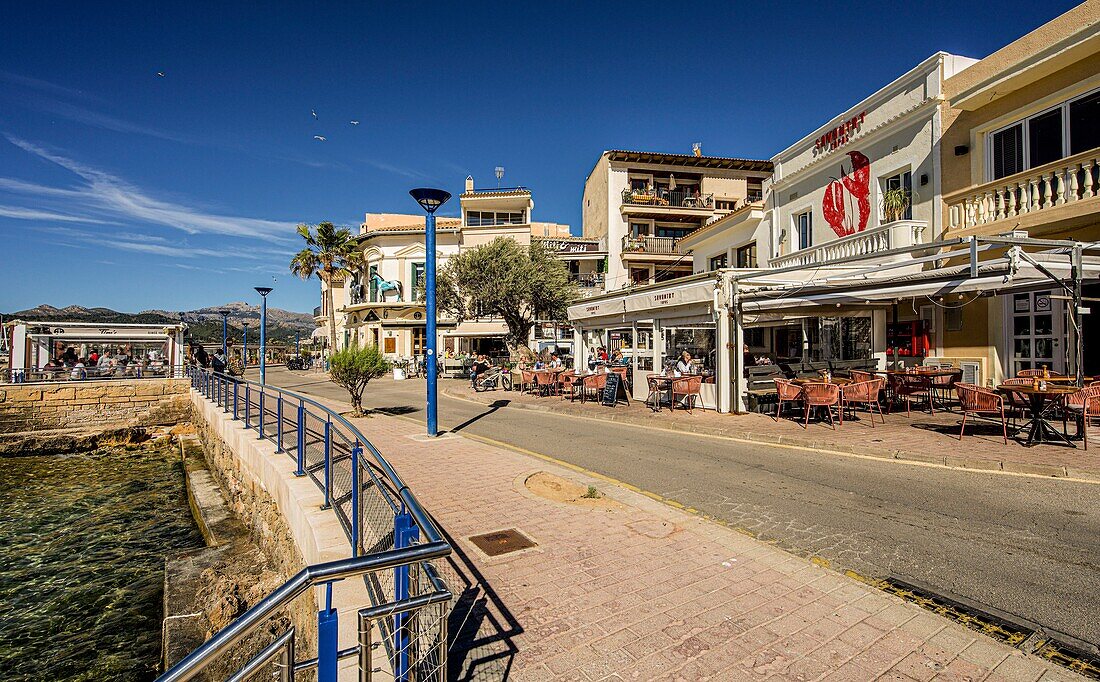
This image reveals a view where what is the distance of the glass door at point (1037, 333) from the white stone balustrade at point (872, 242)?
2613 mm

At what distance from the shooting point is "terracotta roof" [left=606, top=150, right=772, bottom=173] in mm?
34550

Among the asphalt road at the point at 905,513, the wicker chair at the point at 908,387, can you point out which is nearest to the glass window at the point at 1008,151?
the wicker chair at the point at 908,387

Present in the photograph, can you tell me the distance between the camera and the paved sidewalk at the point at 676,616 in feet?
9.82

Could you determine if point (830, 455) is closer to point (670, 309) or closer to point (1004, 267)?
point (1004, 267)

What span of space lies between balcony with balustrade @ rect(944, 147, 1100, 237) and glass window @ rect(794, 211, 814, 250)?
559 centimetres

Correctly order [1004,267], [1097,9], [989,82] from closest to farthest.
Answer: [1004,267], [1097,9], [989,82]

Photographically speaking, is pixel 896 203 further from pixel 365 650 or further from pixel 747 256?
pixel 365 650

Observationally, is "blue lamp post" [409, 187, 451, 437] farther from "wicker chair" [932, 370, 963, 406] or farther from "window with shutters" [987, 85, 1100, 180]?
"window with shutters" [987, 85, 1100, 180]

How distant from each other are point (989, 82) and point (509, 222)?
97.2 ft

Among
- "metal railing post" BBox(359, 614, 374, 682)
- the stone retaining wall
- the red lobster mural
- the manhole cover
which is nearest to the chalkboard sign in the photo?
the red lobster mural

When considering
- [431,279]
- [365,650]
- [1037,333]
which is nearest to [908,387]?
[1037,333]

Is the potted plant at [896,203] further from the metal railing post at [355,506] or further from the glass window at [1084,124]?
the metal railing post at [355,506]

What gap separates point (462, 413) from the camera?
14352mm

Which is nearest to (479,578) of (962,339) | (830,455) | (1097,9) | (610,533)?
(610,533)
